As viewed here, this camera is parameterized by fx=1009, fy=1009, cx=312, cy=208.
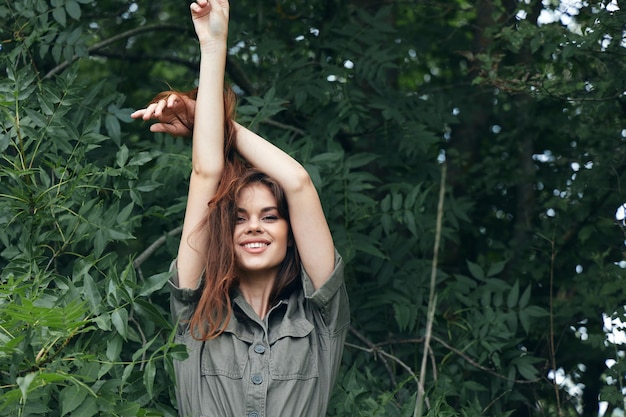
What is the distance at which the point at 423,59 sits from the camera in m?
5.43

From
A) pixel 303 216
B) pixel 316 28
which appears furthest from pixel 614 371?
pixel 316 28

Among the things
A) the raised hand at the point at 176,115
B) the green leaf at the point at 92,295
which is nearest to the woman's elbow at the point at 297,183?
the raised hand at the point at 176,115

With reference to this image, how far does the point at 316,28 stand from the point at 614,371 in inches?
88.8

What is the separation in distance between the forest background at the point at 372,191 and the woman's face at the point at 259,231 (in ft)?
1.09

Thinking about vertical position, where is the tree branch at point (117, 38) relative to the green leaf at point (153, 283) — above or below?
below

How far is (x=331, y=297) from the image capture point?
10.3 ft

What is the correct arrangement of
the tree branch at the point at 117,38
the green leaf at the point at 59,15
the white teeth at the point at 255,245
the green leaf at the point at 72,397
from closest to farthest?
the green leaf at the point at 72,397 → the white teeth at the point at 255,245 → the green leaf at the point at 59,15 → the tree branch at the point at 117,38

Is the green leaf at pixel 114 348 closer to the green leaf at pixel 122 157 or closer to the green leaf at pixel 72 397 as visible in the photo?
the green leaf at pixel 72 397

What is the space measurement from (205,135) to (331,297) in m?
0.64

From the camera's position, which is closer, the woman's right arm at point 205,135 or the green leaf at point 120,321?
the green leaf at point 120,321

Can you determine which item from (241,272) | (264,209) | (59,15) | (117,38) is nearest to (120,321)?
(241,272)

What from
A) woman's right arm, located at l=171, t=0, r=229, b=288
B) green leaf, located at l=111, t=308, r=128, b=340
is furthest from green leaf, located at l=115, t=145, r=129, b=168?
green leaf, located at l=111, t=308, r=128, b=340

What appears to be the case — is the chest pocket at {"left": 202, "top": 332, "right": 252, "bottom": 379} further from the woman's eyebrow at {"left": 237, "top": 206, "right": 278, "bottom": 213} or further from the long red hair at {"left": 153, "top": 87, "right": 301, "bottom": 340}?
the woman's eyebrow at {"left": 237, "top": 206, "right": 278, "bottom": 213}

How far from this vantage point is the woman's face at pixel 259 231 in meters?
3.14
